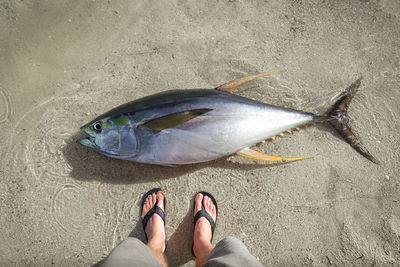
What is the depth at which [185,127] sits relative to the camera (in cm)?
211

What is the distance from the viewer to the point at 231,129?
216 cm

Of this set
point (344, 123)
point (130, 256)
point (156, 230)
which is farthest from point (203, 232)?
point (344, 123)

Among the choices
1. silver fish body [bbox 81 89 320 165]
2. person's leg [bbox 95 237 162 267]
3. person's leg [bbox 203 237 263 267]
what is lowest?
person's leg [bbox 203 237 263 267]

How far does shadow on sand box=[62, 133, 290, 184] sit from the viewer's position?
7.68 ft

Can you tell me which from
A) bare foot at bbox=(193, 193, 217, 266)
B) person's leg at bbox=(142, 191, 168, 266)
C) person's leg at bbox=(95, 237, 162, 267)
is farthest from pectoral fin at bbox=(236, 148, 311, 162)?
person's leg at bbox=(95, 237, 162, 267)

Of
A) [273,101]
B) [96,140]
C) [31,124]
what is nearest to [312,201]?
[273,101]

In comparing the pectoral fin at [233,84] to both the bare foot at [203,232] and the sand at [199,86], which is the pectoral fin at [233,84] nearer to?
the sand at [199,86]

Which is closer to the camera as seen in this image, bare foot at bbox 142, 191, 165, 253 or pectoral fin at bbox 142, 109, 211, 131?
pectoral fin at bbox 142, 109, 211, 131

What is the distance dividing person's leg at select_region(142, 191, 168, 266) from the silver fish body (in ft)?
1.14

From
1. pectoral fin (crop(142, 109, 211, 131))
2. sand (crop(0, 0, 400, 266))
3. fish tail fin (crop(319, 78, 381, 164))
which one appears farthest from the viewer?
fish tail fin (crop(319, 78, 381, 164))

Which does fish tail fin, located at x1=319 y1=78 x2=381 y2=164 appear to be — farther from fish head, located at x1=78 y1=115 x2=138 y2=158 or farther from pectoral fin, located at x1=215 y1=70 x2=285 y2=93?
fish head, located at x1=78 y1=115 x2=138 y2=158

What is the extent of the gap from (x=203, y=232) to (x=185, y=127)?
90cm

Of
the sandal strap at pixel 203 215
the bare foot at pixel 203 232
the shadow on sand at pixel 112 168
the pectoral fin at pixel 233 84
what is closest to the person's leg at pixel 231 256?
the bare foot at pixel 203 232

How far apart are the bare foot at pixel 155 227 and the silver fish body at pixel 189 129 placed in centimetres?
34
